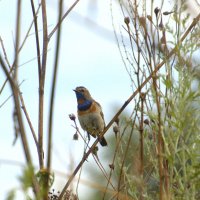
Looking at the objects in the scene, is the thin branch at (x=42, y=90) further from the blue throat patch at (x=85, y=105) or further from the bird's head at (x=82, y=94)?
the bird's head at (x=82, y=94)

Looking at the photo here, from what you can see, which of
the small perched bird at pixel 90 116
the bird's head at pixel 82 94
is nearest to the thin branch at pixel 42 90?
the small perched bird at pixel 90 116

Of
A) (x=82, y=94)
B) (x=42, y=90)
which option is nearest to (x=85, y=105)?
(x=82, y=94)

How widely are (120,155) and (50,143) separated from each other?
1663mm

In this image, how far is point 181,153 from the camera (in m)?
2.43

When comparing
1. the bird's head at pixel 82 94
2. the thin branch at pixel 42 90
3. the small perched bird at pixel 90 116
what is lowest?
the thin branch at pixel 42 90

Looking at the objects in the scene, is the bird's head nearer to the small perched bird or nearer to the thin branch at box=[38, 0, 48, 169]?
the small perched bird

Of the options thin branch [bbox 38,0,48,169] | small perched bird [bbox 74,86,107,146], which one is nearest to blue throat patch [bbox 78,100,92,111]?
small perched bird [bbox 74,86,107,146]

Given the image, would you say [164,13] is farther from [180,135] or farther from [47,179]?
[47,179]

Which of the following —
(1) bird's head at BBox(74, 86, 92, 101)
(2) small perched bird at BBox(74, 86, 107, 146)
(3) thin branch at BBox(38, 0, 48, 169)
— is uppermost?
(1) bird's head at BBox(74, 86, 92, 101)

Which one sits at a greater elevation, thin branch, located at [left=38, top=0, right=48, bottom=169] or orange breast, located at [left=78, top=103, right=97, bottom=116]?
orange breast, located at [left=78, top=103, right=97, bottom=116]

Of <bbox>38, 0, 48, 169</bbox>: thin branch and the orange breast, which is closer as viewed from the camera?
<bbox>38, 0, 48, 169</bbox>: thin branch

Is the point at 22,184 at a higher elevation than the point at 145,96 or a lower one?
lower

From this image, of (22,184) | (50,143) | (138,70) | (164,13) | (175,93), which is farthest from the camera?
(164,13)

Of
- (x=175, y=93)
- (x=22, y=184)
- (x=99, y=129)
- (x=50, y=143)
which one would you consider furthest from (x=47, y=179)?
(x=99, y=129)
